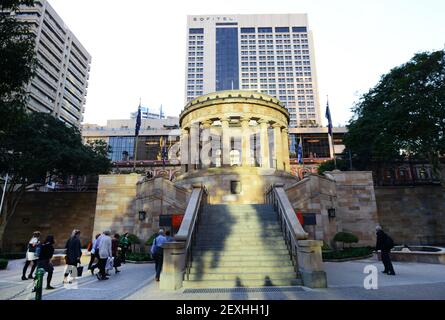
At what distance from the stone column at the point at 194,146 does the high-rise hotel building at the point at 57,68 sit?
46811 mm

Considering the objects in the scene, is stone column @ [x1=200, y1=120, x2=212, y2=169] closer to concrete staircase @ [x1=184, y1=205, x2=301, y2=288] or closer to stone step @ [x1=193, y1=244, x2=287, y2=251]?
concrete staircase @ [x1=184, y1=205, x2=301, y2=288]

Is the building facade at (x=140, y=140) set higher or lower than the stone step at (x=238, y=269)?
higher

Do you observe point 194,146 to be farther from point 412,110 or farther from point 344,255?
point 412,110

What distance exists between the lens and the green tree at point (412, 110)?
848 inches

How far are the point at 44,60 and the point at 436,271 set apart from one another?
83426mm

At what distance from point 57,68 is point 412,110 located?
80.3 meters

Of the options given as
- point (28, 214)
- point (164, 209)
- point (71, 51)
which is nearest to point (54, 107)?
point (71, 51)

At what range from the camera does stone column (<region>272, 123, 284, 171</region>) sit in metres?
26.5

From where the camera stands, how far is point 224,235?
12719 mm

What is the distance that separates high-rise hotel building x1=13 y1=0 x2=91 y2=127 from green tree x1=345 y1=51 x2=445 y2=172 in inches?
2416

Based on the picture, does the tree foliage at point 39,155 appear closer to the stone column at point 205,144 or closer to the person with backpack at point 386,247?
the stone column at point 205,144

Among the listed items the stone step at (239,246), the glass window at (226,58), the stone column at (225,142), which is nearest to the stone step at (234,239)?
the stone step at (239,246)

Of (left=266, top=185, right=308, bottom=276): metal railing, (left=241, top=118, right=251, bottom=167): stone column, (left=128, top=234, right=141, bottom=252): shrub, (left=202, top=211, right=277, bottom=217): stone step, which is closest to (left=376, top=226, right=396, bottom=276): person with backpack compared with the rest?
(left=266, top=185, right=308, bottom=276): metal railing
